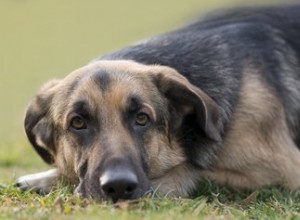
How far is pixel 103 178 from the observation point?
17.6ft

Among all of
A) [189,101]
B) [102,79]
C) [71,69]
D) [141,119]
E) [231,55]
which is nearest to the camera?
[141,119]

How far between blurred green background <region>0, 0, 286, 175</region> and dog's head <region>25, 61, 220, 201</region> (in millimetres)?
13470

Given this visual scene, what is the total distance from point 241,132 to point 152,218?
7.00 feet

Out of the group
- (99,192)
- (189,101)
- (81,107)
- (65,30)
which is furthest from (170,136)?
(65,30)

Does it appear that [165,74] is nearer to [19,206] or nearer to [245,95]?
[245,95]

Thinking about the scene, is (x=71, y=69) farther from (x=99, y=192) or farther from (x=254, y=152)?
(x=99, y=192)

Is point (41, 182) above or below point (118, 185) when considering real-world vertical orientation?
below

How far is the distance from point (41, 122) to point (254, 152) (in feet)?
5.81

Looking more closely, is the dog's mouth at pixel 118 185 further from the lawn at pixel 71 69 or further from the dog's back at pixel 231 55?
the dog's back at pixel 231 55

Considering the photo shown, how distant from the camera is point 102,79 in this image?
6.10 m

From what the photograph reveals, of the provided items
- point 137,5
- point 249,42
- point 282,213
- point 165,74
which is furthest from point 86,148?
point 137,5

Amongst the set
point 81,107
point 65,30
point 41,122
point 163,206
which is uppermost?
point 81,107

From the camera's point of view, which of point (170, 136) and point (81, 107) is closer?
point (81, 107)

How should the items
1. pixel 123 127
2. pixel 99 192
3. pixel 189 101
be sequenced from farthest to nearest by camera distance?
1. pixel 189 101
2. pixel 123 127
3. pixel 99 192
